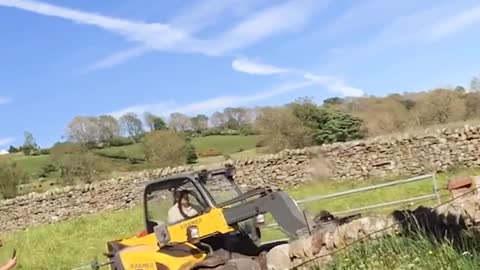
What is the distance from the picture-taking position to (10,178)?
3734 centimetres

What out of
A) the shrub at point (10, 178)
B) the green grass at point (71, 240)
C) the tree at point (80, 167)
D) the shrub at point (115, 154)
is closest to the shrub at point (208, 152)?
the tree at point (80, 167)

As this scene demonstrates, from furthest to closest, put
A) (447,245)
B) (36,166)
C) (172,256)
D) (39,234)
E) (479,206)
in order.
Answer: (36,166)
(39,234)
(172,256)
(479,206)
(447,245)

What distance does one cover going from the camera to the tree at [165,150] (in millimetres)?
38656

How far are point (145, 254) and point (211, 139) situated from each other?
45317 millimetres

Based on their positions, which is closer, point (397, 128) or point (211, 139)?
point (397, 128)

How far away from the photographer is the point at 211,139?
55.2m

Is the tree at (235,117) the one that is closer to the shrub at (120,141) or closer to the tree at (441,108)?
the shrub at (120,141)

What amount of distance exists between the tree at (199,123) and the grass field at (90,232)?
35537 mm

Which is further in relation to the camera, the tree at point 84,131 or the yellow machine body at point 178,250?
the tree at point 84,131

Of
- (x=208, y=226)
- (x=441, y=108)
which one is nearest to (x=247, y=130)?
(x=441, y=108)

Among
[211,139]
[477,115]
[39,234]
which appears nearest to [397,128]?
[477,115]

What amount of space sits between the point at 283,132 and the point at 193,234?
28.7 m

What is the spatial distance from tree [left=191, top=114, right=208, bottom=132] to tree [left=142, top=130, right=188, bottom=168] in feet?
61.3

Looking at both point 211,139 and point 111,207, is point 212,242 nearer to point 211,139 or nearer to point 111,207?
point 111,207
